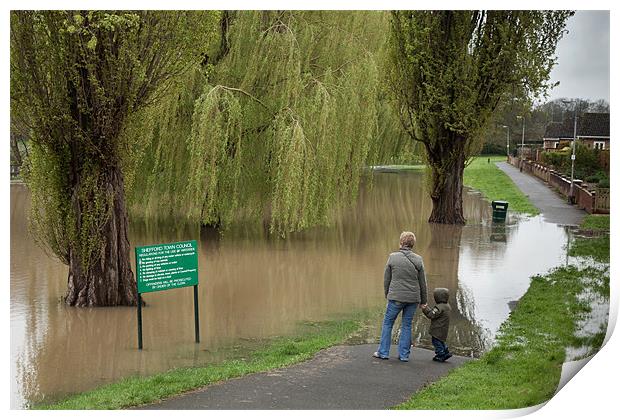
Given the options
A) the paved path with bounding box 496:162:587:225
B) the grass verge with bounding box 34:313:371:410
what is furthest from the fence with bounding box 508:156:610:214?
the grass verge with bounding box 34:313:371:410

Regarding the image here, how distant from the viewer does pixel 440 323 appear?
444 inches

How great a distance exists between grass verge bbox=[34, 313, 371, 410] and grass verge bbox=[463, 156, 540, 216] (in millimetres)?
16396

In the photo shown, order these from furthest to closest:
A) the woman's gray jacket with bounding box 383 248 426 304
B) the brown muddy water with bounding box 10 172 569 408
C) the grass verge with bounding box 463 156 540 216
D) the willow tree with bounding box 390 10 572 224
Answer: the grass verge with bounding box 463 156 540 216
the willow tree with bounding box 390 10 572 224
the brown muddy water with bounding box 10 172 569 408
the woman's gray jacket with bounding box 383 248 426 304

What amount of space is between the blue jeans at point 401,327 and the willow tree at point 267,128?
30.1ft

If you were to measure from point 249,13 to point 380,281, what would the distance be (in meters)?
8.04

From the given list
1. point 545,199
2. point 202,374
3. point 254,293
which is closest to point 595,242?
point 254,293

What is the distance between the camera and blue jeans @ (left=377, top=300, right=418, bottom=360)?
1102 centimetres

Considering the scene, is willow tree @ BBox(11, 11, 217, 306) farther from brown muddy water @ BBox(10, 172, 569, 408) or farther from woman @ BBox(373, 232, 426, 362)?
woman @ BBox(373, 232, 426, 362)

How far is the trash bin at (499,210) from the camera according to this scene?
2702 centimetres

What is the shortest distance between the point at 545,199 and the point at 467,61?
603 cm

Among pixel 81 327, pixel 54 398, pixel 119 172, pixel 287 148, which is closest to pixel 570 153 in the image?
pixel 287 148

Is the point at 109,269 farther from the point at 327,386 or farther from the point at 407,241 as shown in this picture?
the point at 407,241
